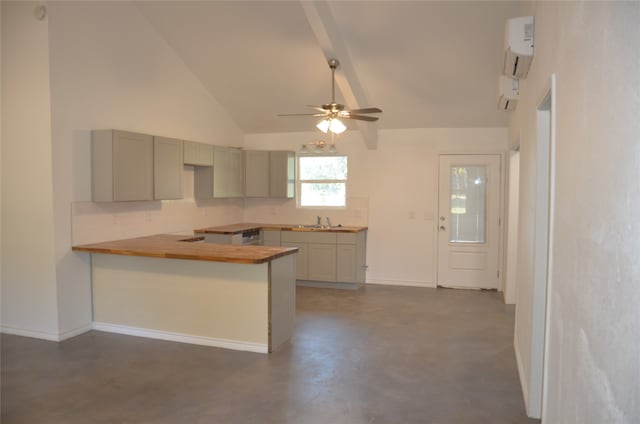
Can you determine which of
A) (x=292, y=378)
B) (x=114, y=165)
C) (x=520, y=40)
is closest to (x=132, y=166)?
(x=114, y=165)

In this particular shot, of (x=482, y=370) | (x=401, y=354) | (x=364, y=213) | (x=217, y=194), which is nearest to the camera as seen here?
(x=482, y=370)

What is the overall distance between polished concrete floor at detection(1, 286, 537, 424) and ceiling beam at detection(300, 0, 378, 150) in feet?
8.68

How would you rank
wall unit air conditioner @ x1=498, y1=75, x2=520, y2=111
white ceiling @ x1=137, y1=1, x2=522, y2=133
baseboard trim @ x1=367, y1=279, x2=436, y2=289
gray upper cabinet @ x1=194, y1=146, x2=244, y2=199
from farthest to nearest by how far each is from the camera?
baseboard trim @ x1=367, y1=279, x2=436, y2=289, gray upper cabinet @ x1=194, y1=146, x2=244, y2=199, white ceiling @ x1=137, y1=1, x2=522, y2=133, wall unit air conditioner @ x1=498, y1=75, x2=520, y2=111

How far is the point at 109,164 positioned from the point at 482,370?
152 inches

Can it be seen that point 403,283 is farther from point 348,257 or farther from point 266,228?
point 266,228

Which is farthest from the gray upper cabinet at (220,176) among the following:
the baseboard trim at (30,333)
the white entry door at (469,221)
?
the white entry door at (469,221)

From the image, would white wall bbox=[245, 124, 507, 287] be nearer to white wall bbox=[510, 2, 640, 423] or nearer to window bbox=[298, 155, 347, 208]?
window bbox=[298, 155, 347, 208]

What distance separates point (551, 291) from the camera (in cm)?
207

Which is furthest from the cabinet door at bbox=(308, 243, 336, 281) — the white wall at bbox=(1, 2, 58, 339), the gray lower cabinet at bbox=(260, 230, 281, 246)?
the white wall at bbox=(1, 2, 58, 339)

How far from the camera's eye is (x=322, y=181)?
285 inches

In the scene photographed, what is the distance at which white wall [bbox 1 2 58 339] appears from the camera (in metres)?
4.16

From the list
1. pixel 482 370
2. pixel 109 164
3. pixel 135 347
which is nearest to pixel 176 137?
pixel 109 164

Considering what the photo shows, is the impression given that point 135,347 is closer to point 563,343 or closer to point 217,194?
point 217,194

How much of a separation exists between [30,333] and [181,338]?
148cm
